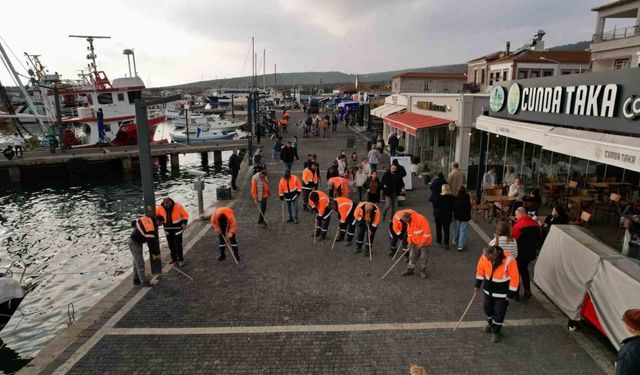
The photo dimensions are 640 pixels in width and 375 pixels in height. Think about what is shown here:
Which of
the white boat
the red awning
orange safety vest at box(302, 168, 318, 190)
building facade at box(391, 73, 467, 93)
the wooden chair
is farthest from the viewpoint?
building facade at box(391, 73, 467, 93)

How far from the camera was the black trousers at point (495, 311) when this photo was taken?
20.8ft

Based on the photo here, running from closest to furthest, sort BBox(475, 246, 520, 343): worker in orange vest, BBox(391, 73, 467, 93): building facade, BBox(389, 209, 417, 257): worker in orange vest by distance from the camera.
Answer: BBox(475, 246, 520, 343): worker in orange vest → BBox(389, 209, 417, 257): worker in orange vest → BBox(391, 73, 467, 93): building facade

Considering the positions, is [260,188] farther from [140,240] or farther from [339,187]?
[140,240]

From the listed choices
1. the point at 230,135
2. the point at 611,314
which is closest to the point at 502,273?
the point at 611,314

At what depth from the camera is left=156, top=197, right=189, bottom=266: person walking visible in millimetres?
9031

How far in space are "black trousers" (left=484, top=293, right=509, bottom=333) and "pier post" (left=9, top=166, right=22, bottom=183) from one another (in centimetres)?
2795

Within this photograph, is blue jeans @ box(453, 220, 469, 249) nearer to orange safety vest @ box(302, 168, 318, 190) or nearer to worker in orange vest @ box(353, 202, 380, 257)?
worker in orange vest @ box(353, 202, 380, 257)

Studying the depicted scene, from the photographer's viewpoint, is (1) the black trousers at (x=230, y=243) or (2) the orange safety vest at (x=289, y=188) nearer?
(1) the black trousers at (x=230, y=243)

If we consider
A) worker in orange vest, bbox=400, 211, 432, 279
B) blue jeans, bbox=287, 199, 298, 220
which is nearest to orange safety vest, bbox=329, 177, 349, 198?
blue jeans, bbox=287, 199, 298, 220

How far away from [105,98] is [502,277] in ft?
106

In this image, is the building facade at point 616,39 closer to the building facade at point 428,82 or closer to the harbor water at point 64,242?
the building facade at point 428,82

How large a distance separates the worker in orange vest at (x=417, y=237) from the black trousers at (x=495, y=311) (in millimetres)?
2137

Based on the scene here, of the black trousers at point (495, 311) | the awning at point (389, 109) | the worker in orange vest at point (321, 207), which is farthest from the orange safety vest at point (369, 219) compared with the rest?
the awning at point (389, 109)

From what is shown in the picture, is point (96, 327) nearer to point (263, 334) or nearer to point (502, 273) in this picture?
point (263, 334)
